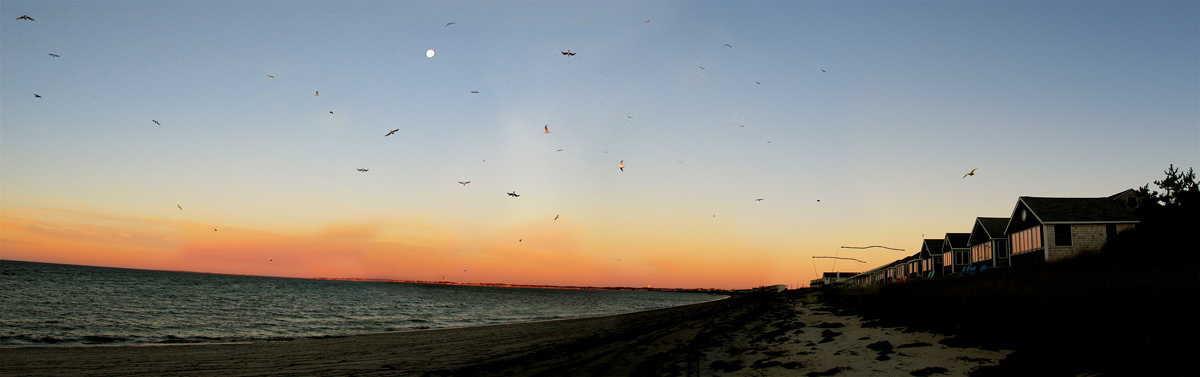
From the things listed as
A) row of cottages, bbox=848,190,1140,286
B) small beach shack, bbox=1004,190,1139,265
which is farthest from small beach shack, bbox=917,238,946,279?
small beach shack, bbox=1004,190,1139,265

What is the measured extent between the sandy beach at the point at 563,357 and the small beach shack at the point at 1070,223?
24.5 m

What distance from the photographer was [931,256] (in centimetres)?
6050

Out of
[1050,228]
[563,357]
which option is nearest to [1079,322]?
[563,357]

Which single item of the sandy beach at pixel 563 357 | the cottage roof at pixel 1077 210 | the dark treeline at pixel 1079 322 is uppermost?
the cottage roof at pixel 1077 210

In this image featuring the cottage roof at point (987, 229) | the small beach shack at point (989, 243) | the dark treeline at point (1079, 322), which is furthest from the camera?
the cottage roof at point (987, 229)

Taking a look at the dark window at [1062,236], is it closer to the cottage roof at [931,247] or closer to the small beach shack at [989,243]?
the small beach shack at [989,243]

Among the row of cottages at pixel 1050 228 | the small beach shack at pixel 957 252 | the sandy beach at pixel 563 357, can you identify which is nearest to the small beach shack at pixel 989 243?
the row of cottages at pixel 1050 228

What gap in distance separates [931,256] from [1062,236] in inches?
988

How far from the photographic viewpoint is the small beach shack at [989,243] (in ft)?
146

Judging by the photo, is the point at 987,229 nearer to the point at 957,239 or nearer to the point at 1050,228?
the point at 957,239

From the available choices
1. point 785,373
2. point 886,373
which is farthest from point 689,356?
point 886,373

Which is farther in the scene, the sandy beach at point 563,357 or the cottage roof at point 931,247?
the cottage roof at point 931,247

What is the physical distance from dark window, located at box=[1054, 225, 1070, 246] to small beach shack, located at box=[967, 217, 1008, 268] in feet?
19.0

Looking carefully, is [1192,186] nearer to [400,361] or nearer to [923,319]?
[923,319]
